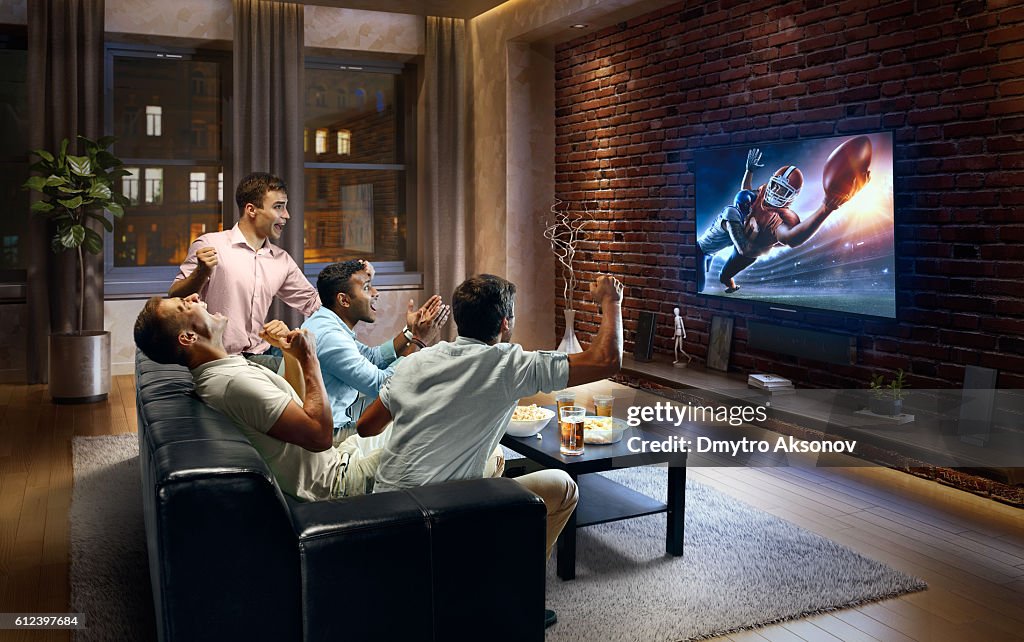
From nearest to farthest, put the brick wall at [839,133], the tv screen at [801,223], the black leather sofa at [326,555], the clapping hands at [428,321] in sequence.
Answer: the black leather sofa at [326,555]
the clapping hands at [428,321]
the brick wall at [839,133]
the tv screen at [801,223]

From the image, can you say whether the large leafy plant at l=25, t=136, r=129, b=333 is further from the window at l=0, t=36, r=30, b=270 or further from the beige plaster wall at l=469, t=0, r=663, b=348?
the beige plaster wall at l=469, t=0, r=663, b=348

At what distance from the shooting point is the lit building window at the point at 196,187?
684cm

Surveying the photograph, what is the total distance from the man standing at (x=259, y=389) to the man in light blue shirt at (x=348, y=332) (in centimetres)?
54

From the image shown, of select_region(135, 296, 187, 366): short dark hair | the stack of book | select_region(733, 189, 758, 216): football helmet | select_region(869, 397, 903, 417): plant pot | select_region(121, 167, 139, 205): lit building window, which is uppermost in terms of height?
select_region(121, 167, 139, 205): lit building window

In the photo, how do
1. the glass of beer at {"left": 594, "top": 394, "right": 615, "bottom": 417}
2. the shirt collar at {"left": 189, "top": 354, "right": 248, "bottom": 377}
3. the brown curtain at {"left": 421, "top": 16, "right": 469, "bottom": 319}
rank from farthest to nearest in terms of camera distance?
the brown curtain at {"left": 421, "top": 16, "right": 469, "bottom": 319}
the glass of beer at {"left": 594, "top": 394, "right": 615, "bottom": 417}
the shirt collar at {"left": 189, "top": 354, "right": 248, "bottom": 377}

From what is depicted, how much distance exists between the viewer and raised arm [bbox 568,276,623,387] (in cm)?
217

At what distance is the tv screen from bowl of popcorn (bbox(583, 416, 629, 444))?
1.68m

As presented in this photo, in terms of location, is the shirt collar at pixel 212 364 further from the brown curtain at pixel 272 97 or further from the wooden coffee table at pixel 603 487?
the brown curtain at pixel 272 97

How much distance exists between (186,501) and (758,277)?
151 inches

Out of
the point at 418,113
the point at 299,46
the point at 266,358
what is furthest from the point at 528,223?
the point at 266,358

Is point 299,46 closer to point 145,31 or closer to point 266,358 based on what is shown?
point 145,31

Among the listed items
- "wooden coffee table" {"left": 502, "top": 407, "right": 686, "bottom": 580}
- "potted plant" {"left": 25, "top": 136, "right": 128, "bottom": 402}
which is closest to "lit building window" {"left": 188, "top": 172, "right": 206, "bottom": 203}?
"potted plant" {"left": 25, "top": 136, "right": 128, "bottom": 402}

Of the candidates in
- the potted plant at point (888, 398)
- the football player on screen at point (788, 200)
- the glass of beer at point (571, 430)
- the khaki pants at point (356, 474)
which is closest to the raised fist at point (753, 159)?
the football player on screen at point (788, 200)

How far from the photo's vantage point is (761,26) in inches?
198
